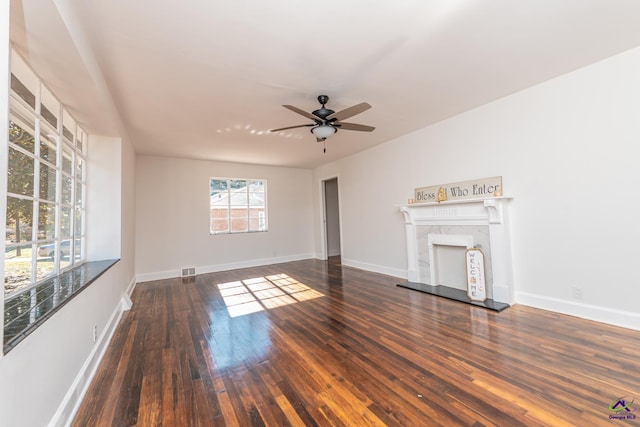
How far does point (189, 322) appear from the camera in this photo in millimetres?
3043

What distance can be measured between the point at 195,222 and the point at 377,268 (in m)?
4.18

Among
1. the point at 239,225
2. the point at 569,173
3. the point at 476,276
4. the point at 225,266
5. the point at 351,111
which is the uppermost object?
the point at 351,111

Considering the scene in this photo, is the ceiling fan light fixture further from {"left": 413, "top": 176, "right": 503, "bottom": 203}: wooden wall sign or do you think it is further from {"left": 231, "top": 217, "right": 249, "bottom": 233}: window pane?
{"left": 231, "top": 217, "right": 249, "bottom": 233}: window pane

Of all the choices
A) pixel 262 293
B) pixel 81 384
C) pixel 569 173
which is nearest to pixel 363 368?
pixel 81 384

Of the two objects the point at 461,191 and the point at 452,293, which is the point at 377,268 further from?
the point at 461,191

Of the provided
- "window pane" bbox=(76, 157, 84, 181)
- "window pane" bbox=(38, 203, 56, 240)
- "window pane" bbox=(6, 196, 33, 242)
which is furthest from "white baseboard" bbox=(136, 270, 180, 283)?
"window pane" bbox=(6, 196, 33, 242)

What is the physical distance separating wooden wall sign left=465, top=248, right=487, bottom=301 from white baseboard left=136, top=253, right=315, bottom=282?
14.7 ft

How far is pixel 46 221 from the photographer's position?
2.02 metres

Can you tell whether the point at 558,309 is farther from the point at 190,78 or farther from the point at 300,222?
the point at 300,222

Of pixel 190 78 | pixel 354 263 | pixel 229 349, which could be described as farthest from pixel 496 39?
pixel 354 263

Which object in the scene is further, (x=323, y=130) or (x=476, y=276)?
(x=476, y=276)

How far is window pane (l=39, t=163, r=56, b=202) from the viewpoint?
1974mm

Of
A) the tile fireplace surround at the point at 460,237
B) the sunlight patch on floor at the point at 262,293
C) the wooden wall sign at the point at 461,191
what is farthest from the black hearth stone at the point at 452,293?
the sunlight patch on floor at the point at 262,293

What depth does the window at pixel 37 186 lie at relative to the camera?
160 centimetres
